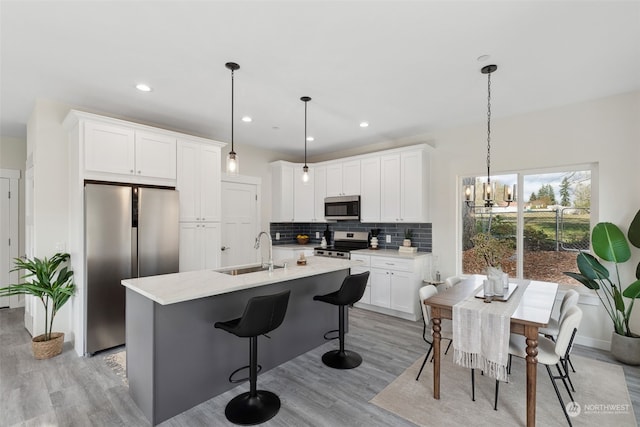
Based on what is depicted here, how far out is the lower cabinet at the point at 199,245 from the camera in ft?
13.0

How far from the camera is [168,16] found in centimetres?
199

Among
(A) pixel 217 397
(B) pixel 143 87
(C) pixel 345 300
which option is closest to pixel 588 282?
(C) pixel 345 300

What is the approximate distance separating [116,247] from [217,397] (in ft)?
6.36

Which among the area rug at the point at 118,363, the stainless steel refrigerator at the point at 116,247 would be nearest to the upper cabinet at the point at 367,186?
the stainless steel refrigerator at the point at 116,247

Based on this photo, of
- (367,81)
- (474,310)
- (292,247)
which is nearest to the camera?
(474,310)

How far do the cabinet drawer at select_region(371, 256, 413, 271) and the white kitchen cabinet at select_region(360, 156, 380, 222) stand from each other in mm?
703

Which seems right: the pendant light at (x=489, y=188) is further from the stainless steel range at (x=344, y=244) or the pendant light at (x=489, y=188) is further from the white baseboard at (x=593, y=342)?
the stainless steel range at (x=344, y=244)

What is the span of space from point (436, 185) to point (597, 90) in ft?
6.72

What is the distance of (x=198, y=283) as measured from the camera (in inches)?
93.1

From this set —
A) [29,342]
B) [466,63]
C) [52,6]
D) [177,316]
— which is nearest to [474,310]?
[466,63]

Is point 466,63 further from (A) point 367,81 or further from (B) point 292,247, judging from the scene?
(B) point 292,247

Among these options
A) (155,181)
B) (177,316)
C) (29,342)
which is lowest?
(29,342)

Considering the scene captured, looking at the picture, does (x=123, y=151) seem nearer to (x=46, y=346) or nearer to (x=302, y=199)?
(x=46, y=346)

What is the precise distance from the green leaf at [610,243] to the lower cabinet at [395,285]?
1.95 m
